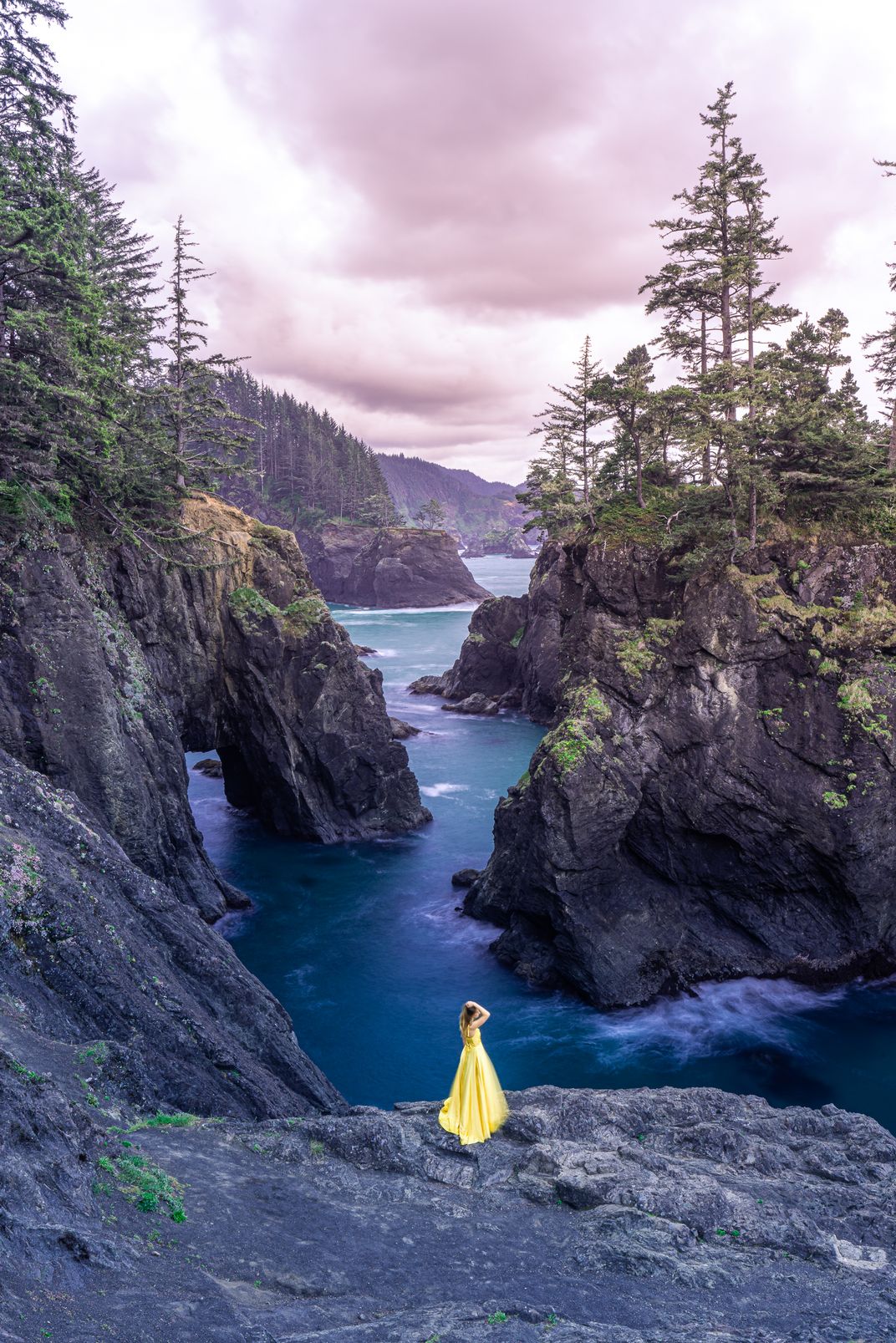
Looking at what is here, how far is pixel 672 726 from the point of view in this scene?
25.5 metres

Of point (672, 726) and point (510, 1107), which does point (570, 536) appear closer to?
point (672, 726)

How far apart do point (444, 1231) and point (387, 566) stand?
106058mm

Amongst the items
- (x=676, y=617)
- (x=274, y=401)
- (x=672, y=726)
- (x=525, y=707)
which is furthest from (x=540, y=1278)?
(x=274, y=401)

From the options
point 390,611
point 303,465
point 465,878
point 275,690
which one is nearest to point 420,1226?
point 465,878

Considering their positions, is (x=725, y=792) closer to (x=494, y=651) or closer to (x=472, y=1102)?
(x=472, y=1102)

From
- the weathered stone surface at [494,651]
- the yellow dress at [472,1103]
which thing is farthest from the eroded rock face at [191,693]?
the weathered stone surface at [494,651]

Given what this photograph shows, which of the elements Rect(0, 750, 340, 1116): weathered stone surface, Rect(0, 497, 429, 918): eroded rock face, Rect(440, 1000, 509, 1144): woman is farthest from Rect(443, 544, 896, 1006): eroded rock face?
Rect(440, 1000, 509, 1144): woman

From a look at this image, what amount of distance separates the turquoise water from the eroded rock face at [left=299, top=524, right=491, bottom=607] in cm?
7828

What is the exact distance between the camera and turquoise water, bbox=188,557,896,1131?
21.4 meters

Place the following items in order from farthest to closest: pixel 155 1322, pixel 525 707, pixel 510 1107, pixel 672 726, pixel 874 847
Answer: pixel 525 707, pixel 672 726, pixel 874 847, pixel 510 1107, pixel 155 1322

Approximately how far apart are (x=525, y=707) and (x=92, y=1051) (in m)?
49.3

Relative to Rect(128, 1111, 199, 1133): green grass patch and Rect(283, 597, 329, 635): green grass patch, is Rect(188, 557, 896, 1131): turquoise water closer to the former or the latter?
Rect(283, 597, 329, 635): green grass patch

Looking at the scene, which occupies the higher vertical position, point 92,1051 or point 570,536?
point 570,536

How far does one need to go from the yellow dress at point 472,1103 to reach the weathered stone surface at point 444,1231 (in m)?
0.20
